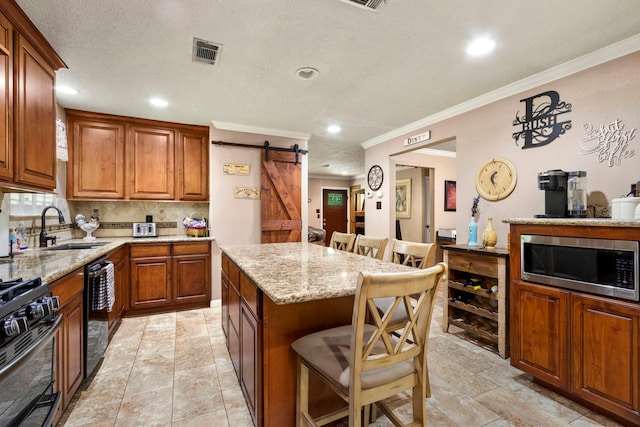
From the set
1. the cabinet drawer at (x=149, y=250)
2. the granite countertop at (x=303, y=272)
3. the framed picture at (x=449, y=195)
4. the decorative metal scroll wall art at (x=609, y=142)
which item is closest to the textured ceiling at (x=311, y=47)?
the decorative metal scroll wall art at (x=609, y=142)

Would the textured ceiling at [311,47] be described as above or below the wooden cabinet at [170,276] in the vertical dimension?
above

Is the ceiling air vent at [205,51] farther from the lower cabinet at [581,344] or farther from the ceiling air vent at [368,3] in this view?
the lower cabinet at [581,344]

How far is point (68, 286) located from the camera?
69.4 inches

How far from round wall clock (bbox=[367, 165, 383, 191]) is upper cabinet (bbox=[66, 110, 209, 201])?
2.53 meters

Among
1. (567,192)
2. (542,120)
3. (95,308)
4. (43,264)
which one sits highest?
(542,120)

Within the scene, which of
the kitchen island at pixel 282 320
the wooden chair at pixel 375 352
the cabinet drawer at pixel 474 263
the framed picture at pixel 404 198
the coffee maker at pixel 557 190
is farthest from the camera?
the framed picture at pixel 404 198

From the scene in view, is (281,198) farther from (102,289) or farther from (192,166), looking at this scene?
(102,289)

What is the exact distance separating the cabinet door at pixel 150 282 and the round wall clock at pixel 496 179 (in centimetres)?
367

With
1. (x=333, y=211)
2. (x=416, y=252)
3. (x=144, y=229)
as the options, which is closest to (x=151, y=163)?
(x=144, y=229)

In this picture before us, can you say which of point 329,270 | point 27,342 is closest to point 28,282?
point 27,342

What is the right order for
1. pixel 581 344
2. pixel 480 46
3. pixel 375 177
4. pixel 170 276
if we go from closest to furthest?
pixel 581 344, pixel 480 46, pixel 170 276, pixel 375 177

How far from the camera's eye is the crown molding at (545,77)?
2078mm

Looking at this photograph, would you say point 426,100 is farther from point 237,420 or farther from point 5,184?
point 5,184

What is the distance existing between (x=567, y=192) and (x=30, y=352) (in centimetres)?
328
